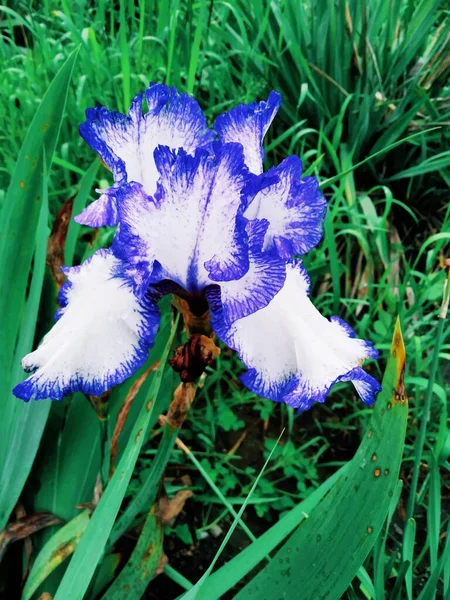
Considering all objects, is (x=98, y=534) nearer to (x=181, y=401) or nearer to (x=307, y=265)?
(x=181, y=401)

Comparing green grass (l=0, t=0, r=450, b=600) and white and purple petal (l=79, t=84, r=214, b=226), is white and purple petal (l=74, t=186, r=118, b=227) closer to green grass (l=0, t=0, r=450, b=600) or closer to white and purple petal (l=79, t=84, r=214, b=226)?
white and purple petal (l=79, t=84, r=214, b=226)

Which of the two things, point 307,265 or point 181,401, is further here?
point 307,265

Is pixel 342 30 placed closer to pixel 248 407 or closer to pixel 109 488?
pixel 248 407

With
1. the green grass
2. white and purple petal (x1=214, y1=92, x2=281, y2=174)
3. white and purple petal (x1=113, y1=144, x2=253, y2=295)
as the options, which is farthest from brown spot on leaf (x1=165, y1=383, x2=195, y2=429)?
white and purple petal (x1=214, y1=92, x2=281, y2=174)

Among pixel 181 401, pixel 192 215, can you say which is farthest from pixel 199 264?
pixel 181 401

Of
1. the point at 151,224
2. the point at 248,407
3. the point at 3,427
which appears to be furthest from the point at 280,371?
the point at 248,407
